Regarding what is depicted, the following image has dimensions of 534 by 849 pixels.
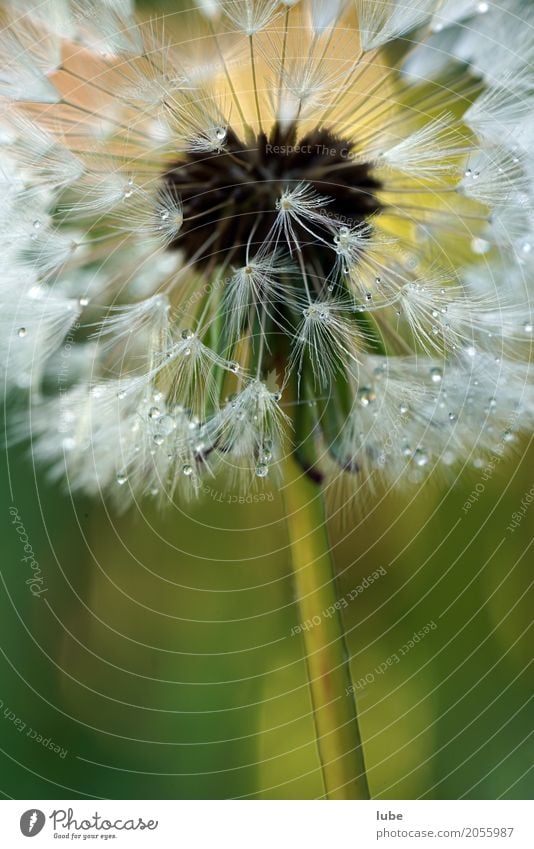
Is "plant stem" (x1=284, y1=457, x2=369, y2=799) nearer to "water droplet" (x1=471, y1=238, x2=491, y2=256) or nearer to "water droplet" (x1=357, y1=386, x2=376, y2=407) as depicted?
"water droplet" (x1=357, y1=386, x2=376, y2=407)

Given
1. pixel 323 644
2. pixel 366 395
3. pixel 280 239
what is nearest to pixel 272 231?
pixel 280 239

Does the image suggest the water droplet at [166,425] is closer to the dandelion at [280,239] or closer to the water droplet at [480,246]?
the dandelion at [280,239]

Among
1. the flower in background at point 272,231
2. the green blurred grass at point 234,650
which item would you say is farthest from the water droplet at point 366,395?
the green blurred grass at point 234,650

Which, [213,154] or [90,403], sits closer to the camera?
[213,154]

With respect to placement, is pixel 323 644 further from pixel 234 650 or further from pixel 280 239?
pixel 280 239

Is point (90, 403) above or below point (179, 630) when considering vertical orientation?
above

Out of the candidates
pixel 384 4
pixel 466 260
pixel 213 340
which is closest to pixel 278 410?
pixel 213 340

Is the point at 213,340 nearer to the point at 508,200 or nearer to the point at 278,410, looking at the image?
the point at 278,410

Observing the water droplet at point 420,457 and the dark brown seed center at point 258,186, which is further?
the water droplet at point 420,457
